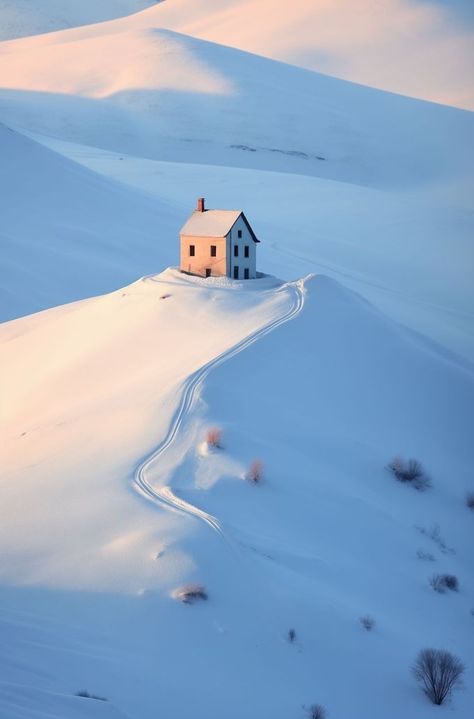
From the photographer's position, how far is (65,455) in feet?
73.3

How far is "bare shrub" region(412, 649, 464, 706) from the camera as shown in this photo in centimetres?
1587

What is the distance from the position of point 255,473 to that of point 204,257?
13.5 metres

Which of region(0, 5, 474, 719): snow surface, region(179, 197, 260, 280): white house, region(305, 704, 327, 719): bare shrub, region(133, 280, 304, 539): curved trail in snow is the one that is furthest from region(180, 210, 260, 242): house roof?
region(305, 704, 327, 719): bare shrub

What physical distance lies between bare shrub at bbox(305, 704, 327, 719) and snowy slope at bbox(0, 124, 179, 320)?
2880cm

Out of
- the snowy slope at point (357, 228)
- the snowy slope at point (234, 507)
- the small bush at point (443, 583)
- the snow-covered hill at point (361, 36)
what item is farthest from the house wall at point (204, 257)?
the snow-covered hill at point (361, 36)

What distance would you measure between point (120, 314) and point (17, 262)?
15.1 metres

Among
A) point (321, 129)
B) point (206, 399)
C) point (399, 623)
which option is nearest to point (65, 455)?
point (206, 399)

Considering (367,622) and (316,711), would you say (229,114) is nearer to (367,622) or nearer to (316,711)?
(367,622)

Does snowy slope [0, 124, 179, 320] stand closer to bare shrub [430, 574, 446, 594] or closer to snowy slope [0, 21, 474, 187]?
bare shrub [430, 574, 446, 594]

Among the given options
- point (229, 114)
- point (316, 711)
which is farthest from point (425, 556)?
point (229, 114)

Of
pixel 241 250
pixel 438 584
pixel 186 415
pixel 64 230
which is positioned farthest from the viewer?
pixel 64 230

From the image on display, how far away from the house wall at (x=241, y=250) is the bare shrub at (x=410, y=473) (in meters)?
11.2

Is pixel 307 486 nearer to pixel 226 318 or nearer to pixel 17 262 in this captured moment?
pixel 226 318

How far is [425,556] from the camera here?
20.3 meters
